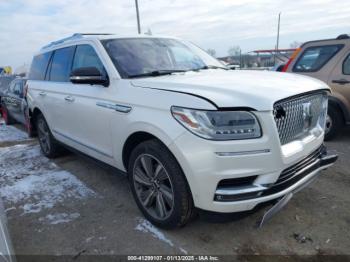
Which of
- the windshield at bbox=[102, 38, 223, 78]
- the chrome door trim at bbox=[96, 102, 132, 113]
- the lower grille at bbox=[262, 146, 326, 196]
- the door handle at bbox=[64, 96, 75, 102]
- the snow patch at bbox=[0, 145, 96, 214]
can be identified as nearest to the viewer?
the lower grille at bbox=[262, 146, 326, 196]

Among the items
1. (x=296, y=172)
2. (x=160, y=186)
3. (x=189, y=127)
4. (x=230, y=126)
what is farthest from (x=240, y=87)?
(x=160, y=186)

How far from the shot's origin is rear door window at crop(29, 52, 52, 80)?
5.18 metres

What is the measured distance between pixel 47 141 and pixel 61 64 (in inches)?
60.7

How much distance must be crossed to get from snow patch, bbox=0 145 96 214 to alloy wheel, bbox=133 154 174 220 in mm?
1102

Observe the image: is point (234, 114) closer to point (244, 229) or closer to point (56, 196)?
point (244, 229)

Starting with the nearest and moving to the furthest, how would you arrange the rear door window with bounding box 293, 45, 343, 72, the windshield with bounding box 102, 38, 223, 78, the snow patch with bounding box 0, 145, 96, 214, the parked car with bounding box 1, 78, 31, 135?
the windshield with bounding box 102, 38, 223, 78, the snow patch with bounding box 0, 145, 96, 214, the rear door window with bounding box 293, 45, 343, 72, the parked car with bounding box 1, 78, 31, 135

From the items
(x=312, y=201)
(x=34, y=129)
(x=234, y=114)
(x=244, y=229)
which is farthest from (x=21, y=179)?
(x=312, y=201)

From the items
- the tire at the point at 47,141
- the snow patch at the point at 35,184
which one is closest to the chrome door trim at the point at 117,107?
the snow patch at the point at 35,184

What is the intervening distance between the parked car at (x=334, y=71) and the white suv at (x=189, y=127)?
258 centimetres

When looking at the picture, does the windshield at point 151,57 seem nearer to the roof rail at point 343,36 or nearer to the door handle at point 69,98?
the door handle at point 69,98

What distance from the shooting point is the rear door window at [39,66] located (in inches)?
204

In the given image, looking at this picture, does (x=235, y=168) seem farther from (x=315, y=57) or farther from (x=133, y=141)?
(x=315, y=57)

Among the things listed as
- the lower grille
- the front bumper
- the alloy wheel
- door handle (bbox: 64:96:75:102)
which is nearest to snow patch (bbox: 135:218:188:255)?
the alloy wheel

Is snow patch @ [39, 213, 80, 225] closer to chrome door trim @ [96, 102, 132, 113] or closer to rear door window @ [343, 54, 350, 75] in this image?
chrome door trim @ [96, 102, 132, 113]
